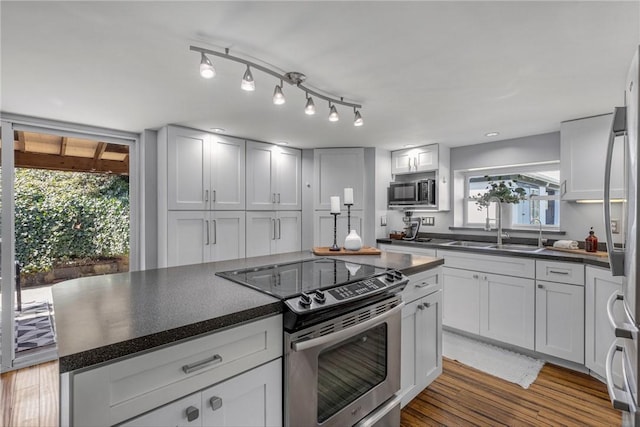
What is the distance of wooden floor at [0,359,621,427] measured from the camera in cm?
197

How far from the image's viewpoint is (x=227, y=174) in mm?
3400

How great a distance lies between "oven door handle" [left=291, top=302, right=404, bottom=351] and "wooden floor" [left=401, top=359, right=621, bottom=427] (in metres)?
0.83

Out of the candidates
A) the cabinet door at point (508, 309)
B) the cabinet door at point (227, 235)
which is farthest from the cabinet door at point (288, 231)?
the cabinet door at point (508, 309)

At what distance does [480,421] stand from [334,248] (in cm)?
148

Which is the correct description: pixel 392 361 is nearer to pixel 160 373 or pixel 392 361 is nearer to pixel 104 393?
pixel 160 373

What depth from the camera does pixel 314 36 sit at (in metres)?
1.51

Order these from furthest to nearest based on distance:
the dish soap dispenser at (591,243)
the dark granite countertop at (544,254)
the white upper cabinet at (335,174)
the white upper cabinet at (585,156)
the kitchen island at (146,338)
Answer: the white upper cabinet at (335,174) < the dish soap dispenser at (591,243) < the white upper cabinet at (585,156) < the dark granite countertop at (544,254) < the kitchen island at (146,338)

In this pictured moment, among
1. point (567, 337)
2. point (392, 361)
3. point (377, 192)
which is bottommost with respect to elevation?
point (567, 337)

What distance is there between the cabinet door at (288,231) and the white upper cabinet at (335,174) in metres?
0.31

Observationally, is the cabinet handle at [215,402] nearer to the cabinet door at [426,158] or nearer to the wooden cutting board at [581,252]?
the wooden cutting board at [581,252]

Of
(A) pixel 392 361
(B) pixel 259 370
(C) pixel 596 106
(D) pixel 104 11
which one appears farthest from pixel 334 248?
(C) pixel 596 106

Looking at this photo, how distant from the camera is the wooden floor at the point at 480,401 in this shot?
6.48 ft

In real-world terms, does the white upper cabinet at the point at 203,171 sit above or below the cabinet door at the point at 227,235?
above

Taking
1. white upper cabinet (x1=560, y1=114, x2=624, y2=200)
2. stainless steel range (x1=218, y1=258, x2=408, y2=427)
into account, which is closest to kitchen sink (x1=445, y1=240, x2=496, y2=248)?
white upper cabinet (x1=560, y1=114, x2=624, y2=200)
